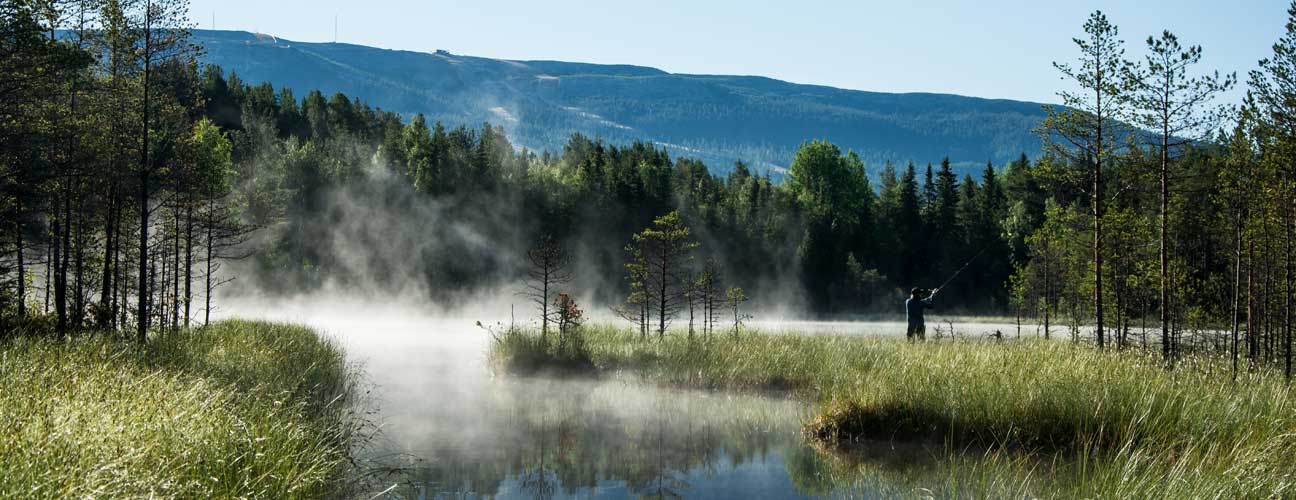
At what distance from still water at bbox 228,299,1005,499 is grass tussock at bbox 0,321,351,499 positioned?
939 mm

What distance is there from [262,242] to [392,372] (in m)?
42.1

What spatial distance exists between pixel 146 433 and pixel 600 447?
7.18m

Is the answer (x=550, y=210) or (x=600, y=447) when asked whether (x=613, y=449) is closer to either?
(x=600, y=447)

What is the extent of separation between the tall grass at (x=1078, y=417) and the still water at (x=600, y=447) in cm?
74

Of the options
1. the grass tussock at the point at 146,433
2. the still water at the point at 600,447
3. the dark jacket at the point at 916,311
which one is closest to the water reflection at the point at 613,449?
the still water at the point at 600,447

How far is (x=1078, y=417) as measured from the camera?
510 inches

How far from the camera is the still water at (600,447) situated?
11.4 metres

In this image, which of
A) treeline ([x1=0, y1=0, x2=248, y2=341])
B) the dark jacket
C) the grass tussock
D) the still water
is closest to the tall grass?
the still water

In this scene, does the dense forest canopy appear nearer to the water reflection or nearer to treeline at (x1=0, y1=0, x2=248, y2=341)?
treeline at (x1=0, y1=0, x2=248, y2=341)

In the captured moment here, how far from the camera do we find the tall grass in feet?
29.1

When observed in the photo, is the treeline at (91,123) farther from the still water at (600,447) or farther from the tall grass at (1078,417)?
the tall grass at (1078,417)

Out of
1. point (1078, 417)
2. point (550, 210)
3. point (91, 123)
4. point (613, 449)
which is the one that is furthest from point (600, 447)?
point (550, 210)

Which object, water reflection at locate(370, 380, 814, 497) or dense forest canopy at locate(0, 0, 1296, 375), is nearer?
water reflection at locate(370, 380, 814, 497)

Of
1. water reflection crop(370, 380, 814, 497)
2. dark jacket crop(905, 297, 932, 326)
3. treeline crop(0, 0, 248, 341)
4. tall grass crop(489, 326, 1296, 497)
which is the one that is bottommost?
water reflection crop(370, 380, 814, 497)
